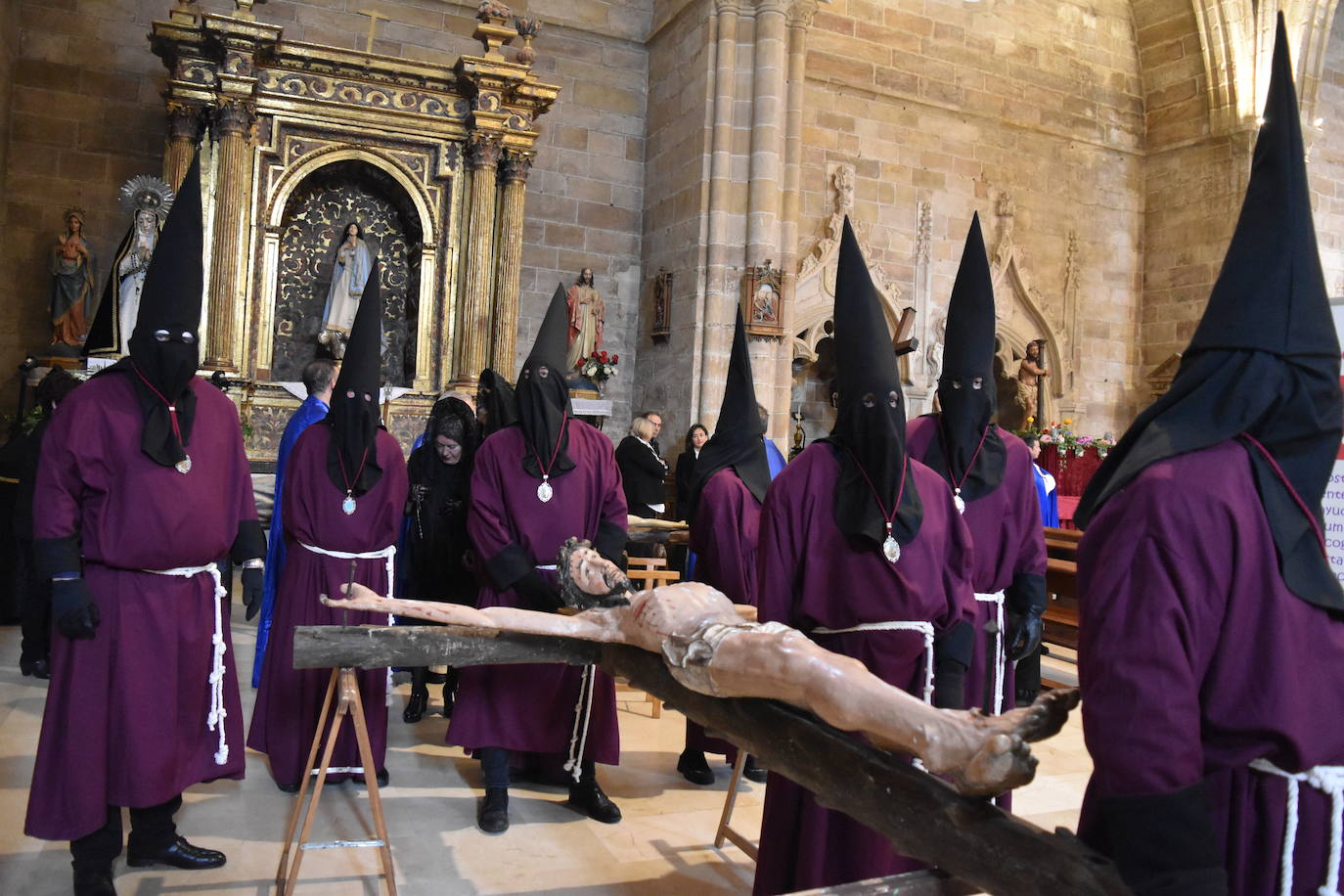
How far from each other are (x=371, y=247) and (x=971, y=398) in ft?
28.5

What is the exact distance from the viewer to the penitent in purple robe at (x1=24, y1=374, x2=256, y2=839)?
3.01 metres

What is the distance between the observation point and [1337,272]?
623 inches

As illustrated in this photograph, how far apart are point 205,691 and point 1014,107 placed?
14135mm

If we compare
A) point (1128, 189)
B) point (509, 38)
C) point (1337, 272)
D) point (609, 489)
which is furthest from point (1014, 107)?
point (609, 489)

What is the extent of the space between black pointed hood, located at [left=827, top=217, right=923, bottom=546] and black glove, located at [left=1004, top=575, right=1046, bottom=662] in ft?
3.66

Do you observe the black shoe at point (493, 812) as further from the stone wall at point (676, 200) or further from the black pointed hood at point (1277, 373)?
the stone wall at point (676, 200)

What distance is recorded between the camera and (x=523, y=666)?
13.1 feet

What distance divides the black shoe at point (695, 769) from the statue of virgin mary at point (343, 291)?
23.1 ft

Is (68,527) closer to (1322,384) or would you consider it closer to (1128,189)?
(1322,384)

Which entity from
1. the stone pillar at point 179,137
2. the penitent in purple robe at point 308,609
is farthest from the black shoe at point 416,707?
the stone pillar at point 179,137

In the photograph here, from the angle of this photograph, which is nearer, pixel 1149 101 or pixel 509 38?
A: pixel 509 38

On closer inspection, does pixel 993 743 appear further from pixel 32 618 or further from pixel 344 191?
pixel 344 191

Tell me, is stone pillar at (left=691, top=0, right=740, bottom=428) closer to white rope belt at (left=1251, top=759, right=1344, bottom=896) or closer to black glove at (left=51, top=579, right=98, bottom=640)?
black glove at (left=51, top=579, right=98, bottom=640)

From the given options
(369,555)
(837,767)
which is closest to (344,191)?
(369,555)
